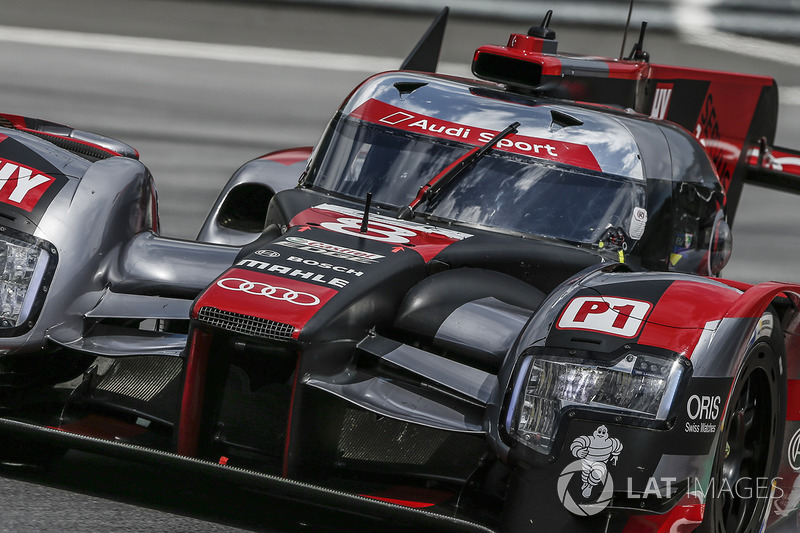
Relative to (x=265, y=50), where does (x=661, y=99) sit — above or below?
above

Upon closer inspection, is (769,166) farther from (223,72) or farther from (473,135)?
(223,72)

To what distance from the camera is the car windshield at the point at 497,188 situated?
15.9 ft

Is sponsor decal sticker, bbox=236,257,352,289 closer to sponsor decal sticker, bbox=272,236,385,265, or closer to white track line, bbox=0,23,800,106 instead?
sponsor decal sticker, bbox=272,236,385,265

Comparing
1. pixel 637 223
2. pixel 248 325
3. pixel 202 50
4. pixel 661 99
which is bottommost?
pixel 202 50

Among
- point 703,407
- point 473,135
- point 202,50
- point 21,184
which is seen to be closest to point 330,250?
point 21,184

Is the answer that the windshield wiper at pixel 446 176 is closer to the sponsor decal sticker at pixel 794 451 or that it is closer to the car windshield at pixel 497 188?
the car windshield at pixel 497 188

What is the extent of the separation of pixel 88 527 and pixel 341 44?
489 inches

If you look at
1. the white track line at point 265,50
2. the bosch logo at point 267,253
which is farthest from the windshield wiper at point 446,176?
the white track line at point 265,50

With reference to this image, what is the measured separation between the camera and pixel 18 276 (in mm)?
4062

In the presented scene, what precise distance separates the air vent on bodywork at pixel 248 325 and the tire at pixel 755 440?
142 cm

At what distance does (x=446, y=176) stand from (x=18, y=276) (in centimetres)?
182

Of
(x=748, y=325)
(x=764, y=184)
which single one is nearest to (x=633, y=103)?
(x=764, y=184)

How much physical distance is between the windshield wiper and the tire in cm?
164

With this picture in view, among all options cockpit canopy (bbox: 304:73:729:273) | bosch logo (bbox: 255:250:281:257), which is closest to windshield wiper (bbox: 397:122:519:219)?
cockpit canopy (bbox: 304:73:729:273)
